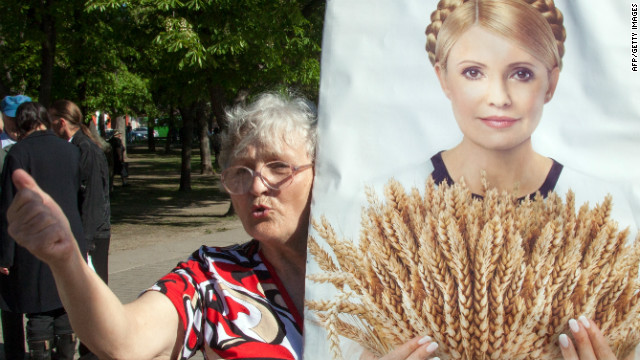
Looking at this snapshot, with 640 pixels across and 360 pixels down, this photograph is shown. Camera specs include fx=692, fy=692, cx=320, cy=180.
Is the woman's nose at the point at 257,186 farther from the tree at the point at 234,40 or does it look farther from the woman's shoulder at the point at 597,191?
the tree at the point at 234,40

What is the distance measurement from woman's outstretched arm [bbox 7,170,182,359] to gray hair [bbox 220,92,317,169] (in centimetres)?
47

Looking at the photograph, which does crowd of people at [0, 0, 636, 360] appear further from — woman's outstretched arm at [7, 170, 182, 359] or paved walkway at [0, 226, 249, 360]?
paved walkway at [0, 226, 249, 360]

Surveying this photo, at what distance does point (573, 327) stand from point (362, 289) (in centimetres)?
42

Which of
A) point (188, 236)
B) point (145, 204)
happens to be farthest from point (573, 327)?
point (145, 204)

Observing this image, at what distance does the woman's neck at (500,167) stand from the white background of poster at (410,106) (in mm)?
24

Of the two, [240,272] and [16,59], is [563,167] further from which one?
[16,59]

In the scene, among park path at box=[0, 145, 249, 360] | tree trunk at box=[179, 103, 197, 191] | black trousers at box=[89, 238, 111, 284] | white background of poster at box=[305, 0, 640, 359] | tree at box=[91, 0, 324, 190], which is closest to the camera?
white background of poster at box=[305, 0, 640, 359]

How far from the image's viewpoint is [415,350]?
1398mm

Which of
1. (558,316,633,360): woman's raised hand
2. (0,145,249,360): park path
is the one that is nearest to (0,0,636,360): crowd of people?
(558,316,633,360): woman's raised hand

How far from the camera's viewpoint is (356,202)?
4.82ft

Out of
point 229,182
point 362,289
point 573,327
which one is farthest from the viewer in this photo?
point 229,182

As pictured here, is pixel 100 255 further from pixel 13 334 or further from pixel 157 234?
pixel 157 234

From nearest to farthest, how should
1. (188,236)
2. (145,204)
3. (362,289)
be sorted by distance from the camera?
(362,289) → (188,236) → (145,204)

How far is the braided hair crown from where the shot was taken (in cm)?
135
